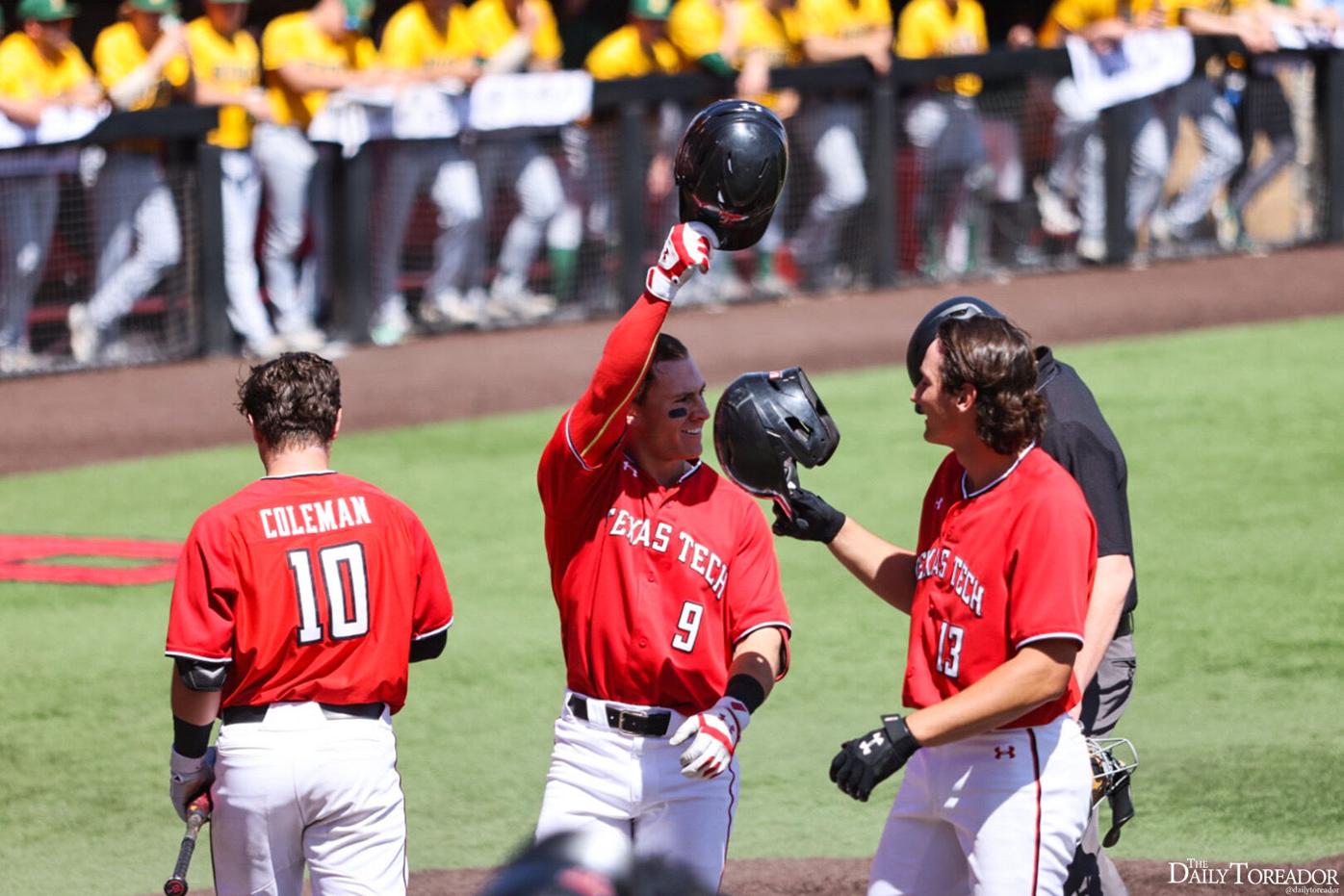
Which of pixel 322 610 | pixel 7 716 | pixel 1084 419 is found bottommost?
pixel 7 716

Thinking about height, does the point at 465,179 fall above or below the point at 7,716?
above

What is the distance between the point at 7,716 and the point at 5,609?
4.06 feet

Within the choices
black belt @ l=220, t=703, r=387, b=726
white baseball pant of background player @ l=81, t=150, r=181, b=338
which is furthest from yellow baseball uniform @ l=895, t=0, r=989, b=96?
black belt @ l=220, t=703, r=387, b=726

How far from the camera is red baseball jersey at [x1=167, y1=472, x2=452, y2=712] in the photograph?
4004 mm

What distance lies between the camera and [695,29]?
12.6 m

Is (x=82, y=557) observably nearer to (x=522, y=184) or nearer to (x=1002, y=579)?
(x=522, y=184)

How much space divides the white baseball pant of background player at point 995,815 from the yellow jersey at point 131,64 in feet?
27.7

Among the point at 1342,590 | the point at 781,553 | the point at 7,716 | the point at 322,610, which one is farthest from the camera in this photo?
the point at 781,553

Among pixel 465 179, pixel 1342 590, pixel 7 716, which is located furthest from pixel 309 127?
pixel 1342 590

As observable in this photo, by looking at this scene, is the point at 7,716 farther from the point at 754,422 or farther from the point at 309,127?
the point at 309,127

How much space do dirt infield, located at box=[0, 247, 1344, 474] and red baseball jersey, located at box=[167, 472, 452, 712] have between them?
6.34m

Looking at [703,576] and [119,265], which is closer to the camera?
[703,576]

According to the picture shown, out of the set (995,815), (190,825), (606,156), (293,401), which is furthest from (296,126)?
(995,815)

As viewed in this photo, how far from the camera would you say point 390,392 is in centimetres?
1106
